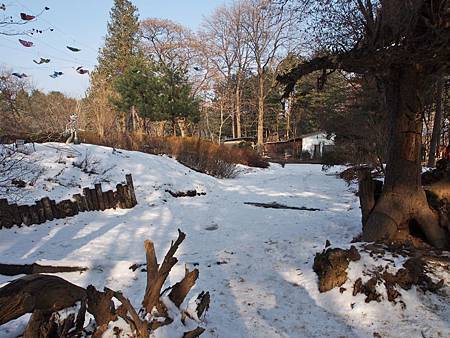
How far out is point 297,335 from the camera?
2947mm

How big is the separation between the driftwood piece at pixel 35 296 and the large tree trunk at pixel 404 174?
3.63m

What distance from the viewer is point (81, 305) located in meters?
1.91

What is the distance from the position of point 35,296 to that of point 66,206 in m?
5.61

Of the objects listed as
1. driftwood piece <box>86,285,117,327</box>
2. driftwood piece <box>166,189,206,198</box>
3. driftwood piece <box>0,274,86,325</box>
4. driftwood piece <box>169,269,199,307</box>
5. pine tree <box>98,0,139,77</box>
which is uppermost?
pine tree <box>98,0,139,77</box>

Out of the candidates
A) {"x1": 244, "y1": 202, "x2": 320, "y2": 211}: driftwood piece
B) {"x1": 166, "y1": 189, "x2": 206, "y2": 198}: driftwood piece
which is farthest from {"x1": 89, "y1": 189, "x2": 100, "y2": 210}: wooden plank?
{"x1": 244, "y1": 202, "x2": 320, "y2": 211}: driftwood piece

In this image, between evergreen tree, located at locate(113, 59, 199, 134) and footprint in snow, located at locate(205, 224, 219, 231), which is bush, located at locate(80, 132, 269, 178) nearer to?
evergreen tree, located at locate(113, 59, 199, 134)

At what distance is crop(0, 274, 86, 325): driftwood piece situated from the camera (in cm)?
151

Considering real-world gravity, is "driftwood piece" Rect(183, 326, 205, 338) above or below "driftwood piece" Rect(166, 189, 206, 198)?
below

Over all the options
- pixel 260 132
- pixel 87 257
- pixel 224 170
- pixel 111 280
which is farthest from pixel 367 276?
pixel 260 132

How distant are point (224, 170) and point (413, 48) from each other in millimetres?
11501

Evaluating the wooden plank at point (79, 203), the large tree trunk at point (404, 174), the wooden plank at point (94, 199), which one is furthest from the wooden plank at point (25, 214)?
the large tree trunk at point (404, 174)

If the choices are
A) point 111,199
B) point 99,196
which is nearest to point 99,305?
point 99,196

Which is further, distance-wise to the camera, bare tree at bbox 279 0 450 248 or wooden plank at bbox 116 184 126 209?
wooden plank at bbox 116 184 126 209

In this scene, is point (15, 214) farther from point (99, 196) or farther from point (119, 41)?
point (119, 41)
